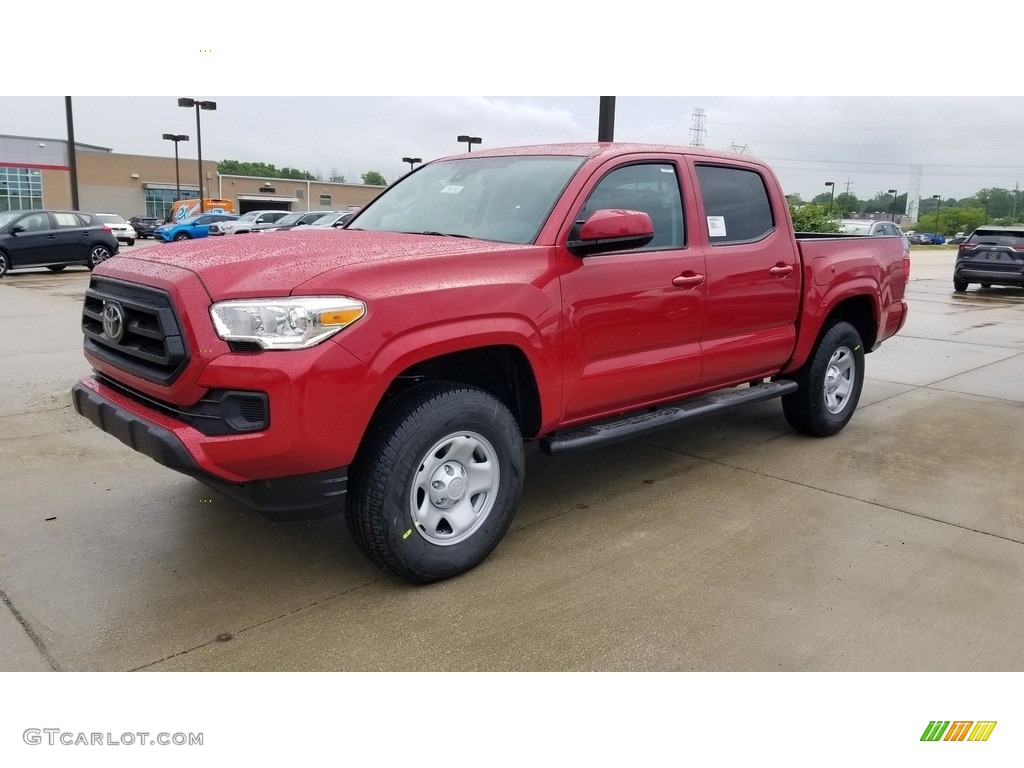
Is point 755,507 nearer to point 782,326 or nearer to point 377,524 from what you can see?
point 782,326

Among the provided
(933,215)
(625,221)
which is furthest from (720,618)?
(933,215)

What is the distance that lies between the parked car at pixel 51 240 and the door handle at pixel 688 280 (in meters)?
16.9

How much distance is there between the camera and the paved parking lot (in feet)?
9.71

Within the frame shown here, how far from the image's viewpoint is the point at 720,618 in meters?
3.21

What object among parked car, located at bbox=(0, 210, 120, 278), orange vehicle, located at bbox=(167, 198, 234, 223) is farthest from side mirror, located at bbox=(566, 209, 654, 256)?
orange vehicle, located at bbox=(167, 198, 234, 223)

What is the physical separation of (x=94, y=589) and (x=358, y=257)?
1767mm

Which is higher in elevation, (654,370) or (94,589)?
(654,370)

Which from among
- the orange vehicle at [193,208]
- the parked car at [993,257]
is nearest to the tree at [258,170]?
the orange vehicle at [193,208]

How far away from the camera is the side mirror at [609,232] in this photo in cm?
362

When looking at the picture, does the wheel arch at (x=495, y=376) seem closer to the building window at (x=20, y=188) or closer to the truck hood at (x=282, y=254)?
the truck hood at (x=282, y=254)

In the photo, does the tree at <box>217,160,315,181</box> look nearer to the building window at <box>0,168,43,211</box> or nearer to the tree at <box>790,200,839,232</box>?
the building window at <box>0,168,43,211</box>

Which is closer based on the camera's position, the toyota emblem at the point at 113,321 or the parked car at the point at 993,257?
the toyota emblem at the point at 113,321

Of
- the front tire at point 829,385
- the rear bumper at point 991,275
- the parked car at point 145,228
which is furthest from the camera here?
the parked car at point 145,228

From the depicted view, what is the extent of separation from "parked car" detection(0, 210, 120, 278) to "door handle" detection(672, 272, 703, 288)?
55.4 ft
